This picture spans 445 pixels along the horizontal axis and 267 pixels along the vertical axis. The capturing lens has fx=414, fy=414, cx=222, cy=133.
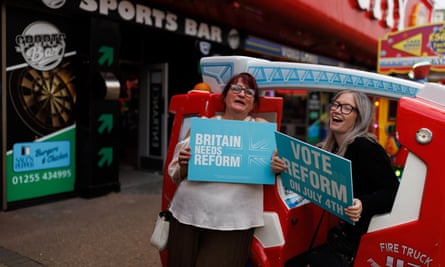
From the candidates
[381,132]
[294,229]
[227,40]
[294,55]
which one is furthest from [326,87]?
[294,55]

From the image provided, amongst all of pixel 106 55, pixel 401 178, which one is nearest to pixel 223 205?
pixel 401 178

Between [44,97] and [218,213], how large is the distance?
171 inches

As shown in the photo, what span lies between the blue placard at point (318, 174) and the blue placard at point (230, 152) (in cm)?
A: 12

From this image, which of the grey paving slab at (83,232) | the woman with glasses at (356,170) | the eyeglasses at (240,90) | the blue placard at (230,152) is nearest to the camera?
the woman with glasses at (356,170)

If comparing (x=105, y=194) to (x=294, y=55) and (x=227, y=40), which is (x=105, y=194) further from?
(x=294, y=55)

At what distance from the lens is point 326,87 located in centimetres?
247

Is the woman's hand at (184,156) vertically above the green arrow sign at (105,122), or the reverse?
the woman's hand at (184,156)

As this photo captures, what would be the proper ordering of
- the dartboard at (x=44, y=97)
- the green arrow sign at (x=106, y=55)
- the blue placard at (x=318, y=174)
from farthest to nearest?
the green arrow sign at (x=106, y=55) < the dartboard at (x=44, y=97) < the blue placard at (x=318, y=174)

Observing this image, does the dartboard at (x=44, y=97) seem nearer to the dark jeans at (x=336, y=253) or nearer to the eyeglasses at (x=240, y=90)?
the eyeglasses at (x=240, y=90)

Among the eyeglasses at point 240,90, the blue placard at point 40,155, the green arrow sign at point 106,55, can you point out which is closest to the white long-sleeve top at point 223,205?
the eyeglasses at point 240,90

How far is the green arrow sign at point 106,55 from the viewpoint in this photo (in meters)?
6.11

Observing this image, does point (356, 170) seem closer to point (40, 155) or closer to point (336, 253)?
point (336, 253)

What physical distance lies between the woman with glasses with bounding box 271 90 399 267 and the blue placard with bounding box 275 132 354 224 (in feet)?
0.27

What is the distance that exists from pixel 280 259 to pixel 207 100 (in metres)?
1.01
